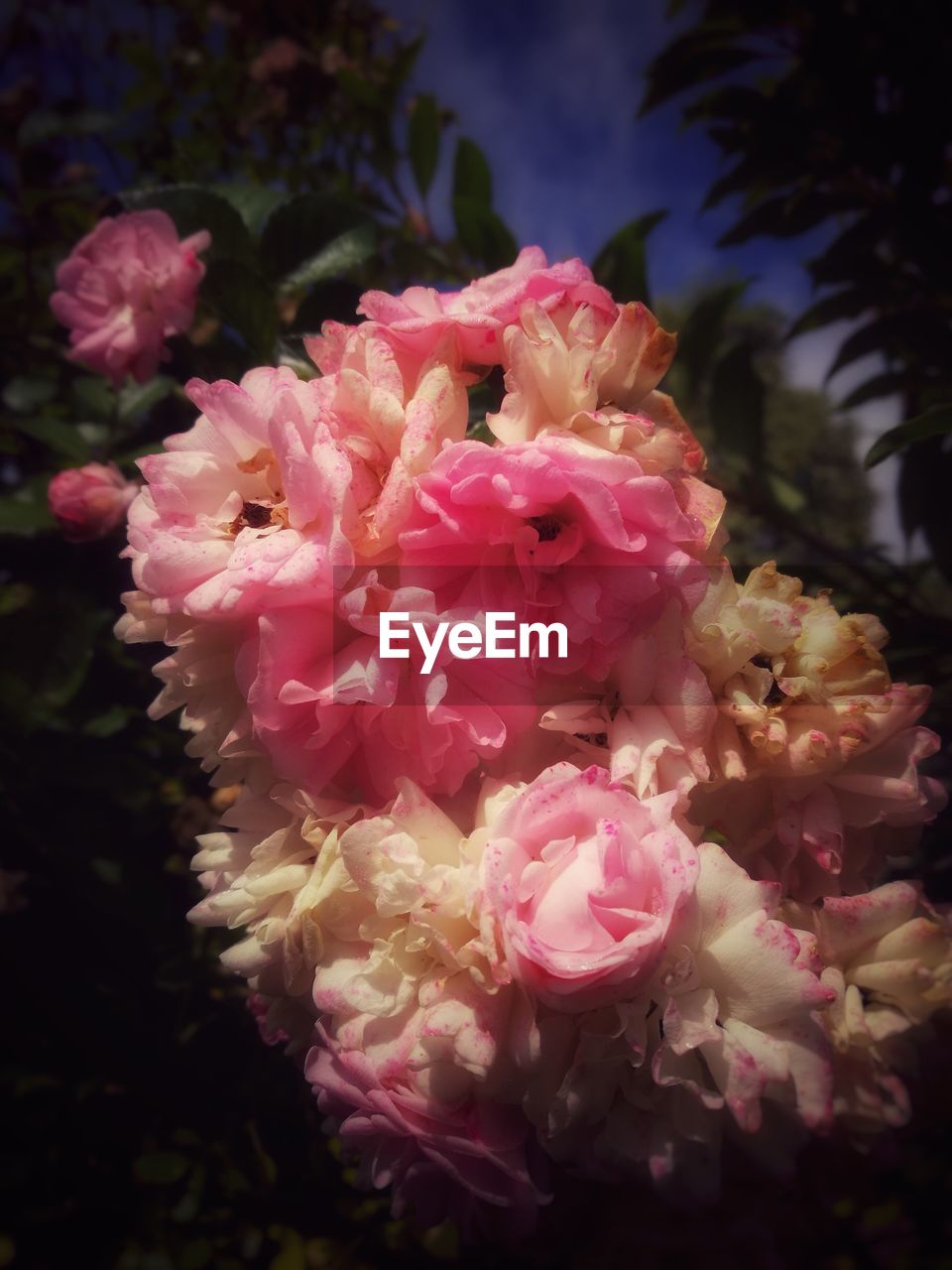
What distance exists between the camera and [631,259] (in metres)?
0.69

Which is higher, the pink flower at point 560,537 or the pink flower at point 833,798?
the pink flower at point 560,537

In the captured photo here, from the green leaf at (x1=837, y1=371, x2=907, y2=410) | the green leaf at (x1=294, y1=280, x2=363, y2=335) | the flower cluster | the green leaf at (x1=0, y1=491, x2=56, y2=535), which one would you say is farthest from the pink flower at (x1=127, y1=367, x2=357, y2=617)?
the green leaf at (x1=837, y1=371, x2=907, y2=410)

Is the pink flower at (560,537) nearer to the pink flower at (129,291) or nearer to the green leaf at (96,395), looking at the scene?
the pink flower at (129,291)

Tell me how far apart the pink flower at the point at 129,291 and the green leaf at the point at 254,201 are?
0.08m

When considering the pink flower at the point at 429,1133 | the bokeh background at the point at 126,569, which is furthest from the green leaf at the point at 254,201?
the pink flower at the point at 429,1133

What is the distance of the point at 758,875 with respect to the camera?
0.37m

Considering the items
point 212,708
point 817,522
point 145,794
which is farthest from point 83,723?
point 817,522

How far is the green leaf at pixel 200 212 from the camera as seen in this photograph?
0.59 meters

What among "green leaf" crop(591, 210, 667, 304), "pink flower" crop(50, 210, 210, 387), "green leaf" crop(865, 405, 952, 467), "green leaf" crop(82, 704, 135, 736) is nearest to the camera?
"green leaf" crop(865, 405, 952, 467)

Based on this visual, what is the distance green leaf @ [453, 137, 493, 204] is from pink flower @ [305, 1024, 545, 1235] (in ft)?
2.33

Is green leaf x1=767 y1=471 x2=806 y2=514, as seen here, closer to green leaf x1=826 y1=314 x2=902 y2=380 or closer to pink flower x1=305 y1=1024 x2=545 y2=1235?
green leaf x1=826 y1=314 x2=902 y2=380

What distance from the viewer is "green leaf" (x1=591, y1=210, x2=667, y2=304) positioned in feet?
2.24

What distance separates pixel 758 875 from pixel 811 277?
734 mm

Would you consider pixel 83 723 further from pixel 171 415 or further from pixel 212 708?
pixel 212 708
